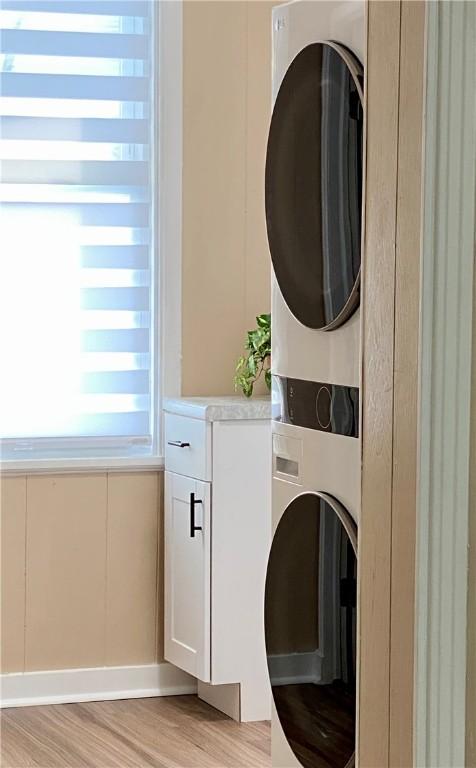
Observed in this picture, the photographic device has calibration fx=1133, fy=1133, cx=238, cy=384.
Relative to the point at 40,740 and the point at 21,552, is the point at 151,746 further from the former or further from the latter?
the point at 21,552

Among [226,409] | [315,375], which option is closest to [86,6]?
[226,409]

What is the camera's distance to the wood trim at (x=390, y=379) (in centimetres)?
129

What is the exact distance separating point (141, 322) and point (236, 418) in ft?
1.89

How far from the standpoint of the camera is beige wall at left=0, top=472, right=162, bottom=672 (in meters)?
3.66

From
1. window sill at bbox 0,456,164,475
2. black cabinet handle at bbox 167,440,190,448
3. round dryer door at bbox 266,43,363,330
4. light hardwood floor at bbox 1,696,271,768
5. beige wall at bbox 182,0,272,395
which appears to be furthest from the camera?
beige wall at bbox 182,0,272,395

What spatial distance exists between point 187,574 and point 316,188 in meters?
1.73

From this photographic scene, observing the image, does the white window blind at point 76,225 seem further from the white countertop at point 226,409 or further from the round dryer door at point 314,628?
the round dryer door at point 314,628

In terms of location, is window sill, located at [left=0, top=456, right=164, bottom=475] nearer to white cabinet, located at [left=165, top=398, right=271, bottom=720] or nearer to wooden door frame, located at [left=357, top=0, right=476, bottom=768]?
white cabinet, located at [left=165, top=398, right=271, bottom=720]

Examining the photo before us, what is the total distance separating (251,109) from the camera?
3.85 metres

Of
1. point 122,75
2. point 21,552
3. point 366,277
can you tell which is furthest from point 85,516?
point 366,277

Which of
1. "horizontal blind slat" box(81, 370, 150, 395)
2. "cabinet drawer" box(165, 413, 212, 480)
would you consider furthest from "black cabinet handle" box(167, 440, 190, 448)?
"horizontal blind slat" box(81, 370, 150, 395)

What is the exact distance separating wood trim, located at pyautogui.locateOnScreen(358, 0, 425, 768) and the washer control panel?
0.64 metres

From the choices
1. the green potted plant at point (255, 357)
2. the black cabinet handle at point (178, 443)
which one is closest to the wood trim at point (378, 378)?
the black cabinet handle at point (178, 443)

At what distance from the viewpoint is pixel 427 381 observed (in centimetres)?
127
